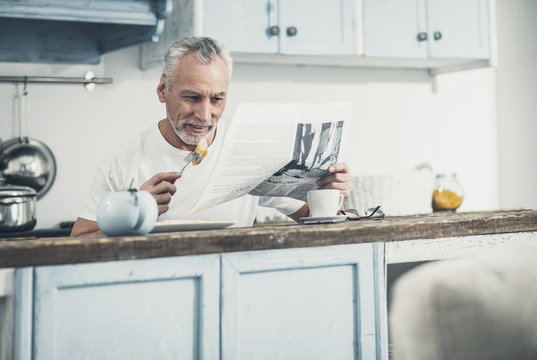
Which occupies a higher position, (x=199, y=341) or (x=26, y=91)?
(x=26, y=91)

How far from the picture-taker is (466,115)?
4.09m

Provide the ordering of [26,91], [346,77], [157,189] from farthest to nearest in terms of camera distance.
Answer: [346,77], [26,91], [157,189]

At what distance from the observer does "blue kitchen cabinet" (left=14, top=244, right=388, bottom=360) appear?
48.8 inches

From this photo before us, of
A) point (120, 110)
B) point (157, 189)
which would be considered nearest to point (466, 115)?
point (120, 110)

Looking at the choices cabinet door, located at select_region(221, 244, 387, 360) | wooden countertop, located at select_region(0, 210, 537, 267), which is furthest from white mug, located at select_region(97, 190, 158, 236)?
cabinet door, located at select_region(221, 244, 387, 360)

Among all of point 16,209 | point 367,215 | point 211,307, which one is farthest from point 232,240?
point 16,209

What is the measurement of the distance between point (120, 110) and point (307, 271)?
1985 millimetres

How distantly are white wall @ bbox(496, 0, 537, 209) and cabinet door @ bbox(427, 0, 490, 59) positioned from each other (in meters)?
0.63

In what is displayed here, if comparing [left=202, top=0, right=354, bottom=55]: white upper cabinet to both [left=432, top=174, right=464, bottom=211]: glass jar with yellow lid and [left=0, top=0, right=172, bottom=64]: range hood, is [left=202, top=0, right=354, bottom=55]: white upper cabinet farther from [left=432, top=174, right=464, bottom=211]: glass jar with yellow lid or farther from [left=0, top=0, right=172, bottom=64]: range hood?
[left=432, top=174, right=464, bottom=211]: glass jar with yellow lid

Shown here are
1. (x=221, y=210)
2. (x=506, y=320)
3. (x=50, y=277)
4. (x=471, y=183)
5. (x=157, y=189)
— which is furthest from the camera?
(x=471, y=183)

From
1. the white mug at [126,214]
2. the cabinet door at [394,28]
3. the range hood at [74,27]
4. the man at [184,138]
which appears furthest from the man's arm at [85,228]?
the cabinet door at [394,28]

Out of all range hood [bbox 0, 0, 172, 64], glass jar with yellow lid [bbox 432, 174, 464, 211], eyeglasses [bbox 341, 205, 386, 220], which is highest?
range hood [bbox 0, 0, 172, 64]

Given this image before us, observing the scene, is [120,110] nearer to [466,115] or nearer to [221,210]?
[221,210]

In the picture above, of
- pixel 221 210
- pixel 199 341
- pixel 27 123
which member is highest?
pixel 27 123
